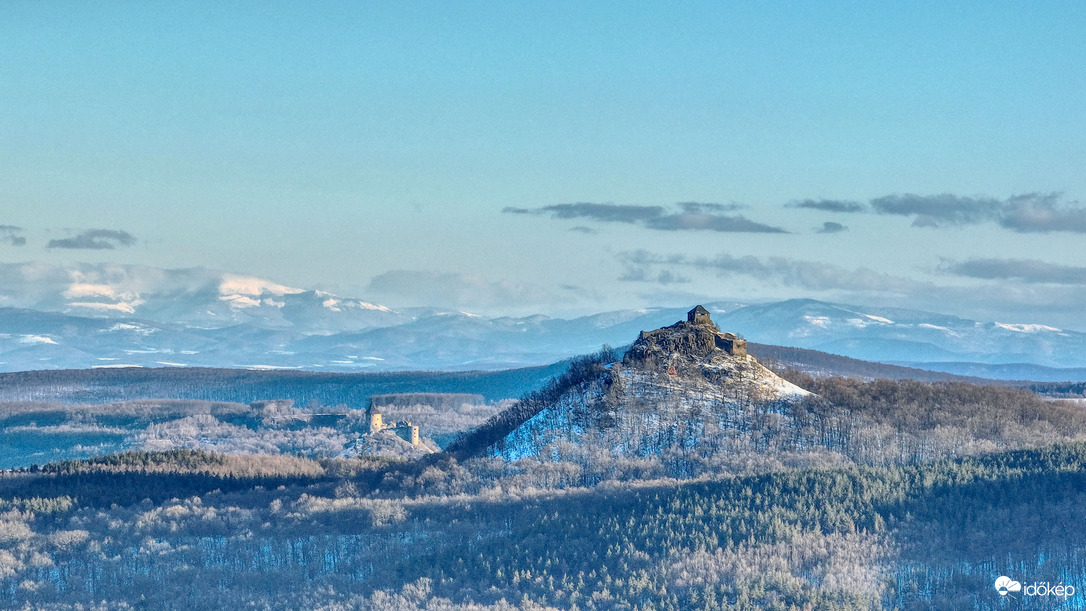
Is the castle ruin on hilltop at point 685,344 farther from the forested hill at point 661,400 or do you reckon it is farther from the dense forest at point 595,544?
the dense forest at point 595,544

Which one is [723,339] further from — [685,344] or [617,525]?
[617,525]

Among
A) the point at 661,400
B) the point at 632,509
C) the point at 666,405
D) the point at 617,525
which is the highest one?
→ the point at 661,400

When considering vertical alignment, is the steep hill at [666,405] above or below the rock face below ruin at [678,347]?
below

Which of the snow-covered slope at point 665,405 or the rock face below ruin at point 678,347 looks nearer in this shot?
the snow-covered slope at point 665,405

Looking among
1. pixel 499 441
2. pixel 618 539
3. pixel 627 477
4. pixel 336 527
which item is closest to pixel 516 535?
pixel 618 539

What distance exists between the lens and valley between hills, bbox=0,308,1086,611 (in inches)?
4011

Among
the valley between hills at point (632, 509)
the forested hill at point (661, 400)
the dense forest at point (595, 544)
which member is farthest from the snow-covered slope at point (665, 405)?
the dense forest at point (595, 544)

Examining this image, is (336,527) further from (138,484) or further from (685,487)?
(138,484)

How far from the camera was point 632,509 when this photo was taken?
118m

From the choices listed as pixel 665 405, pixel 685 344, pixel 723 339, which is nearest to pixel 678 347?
pixel 685 344

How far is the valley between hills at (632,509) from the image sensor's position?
102 m

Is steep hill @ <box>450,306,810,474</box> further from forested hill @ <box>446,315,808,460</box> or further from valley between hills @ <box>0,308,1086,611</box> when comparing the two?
valley between hills @ <box>0,308,1086,611</box>

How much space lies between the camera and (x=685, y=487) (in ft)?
409

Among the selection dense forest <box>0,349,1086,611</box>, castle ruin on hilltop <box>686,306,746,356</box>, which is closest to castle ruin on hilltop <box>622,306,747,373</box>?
castle ruin on hilltop <box>686,306,746,356</box>
